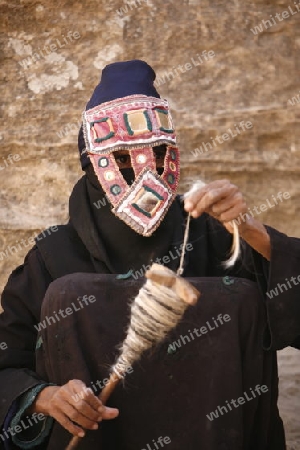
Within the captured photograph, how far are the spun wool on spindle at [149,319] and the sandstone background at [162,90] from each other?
1.99 meters

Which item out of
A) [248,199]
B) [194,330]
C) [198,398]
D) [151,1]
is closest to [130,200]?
[194,330]

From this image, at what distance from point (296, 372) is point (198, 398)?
69.8 inches

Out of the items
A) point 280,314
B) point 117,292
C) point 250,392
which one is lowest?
point 250,392

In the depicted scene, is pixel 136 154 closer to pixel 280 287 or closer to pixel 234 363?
pixel 280 287

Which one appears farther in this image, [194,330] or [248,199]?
[248,199]

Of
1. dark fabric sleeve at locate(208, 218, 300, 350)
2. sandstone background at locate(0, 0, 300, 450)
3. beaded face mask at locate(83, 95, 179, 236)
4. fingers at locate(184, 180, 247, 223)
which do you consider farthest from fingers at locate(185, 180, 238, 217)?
sandstone background at locate(0, 0, 300, 450)

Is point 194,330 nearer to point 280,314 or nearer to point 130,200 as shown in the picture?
point 280,314

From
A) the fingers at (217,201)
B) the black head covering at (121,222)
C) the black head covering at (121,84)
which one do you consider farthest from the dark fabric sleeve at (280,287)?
the black head covering at (121,84)

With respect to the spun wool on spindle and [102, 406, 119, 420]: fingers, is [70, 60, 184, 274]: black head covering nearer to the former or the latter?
the spun wool on spindle

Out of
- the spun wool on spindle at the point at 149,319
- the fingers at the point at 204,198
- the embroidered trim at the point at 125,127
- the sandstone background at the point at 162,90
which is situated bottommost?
the sandstone background at the point at 162,90

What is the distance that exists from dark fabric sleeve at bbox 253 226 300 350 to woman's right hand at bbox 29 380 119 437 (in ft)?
2.19

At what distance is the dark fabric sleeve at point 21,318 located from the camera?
10.5 feet

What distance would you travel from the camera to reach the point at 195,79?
4738 mm

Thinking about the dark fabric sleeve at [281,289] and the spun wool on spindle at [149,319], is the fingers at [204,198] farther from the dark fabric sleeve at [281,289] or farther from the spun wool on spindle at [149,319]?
the dark fabric sleeve at [281,289]
